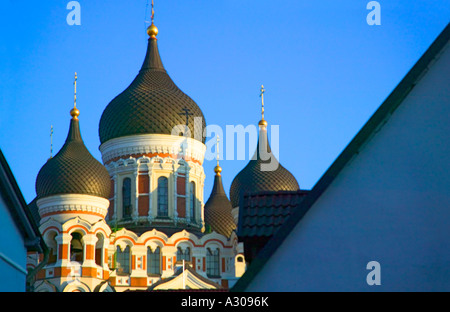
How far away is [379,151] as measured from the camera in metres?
7.14

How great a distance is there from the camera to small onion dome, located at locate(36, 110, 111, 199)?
30531 mm

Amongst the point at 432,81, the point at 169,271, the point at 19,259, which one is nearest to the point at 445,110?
the point at 432,81

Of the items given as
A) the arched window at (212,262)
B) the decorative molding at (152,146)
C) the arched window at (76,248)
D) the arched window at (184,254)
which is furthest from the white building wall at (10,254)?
the arched window at (212,262)

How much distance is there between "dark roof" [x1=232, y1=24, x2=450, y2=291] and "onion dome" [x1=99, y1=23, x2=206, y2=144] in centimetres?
2679

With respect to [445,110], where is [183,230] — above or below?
above

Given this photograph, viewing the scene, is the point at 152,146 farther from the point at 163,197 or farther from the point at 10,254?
the point at 10,254

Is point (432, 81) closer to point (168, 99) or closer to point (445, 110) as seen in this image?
point (445, 110)

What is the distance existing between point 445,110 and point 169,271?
25813 millimetres

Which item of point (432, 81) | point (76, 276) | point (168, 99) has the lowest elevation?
point (432, 81)

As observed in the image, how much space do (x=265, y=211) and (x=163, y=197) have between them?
2486 cm

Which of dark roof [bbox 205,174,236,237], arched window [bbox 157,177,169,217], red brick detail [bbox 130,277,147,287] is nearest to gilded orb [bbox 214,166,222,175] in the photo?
dark roof [bbox 205,174,236,237]

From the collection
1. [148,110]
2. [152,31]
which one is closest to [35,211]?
[148,110]

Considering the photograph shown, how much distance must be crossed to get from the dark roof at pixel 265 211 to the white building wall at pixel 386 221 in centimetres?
140
